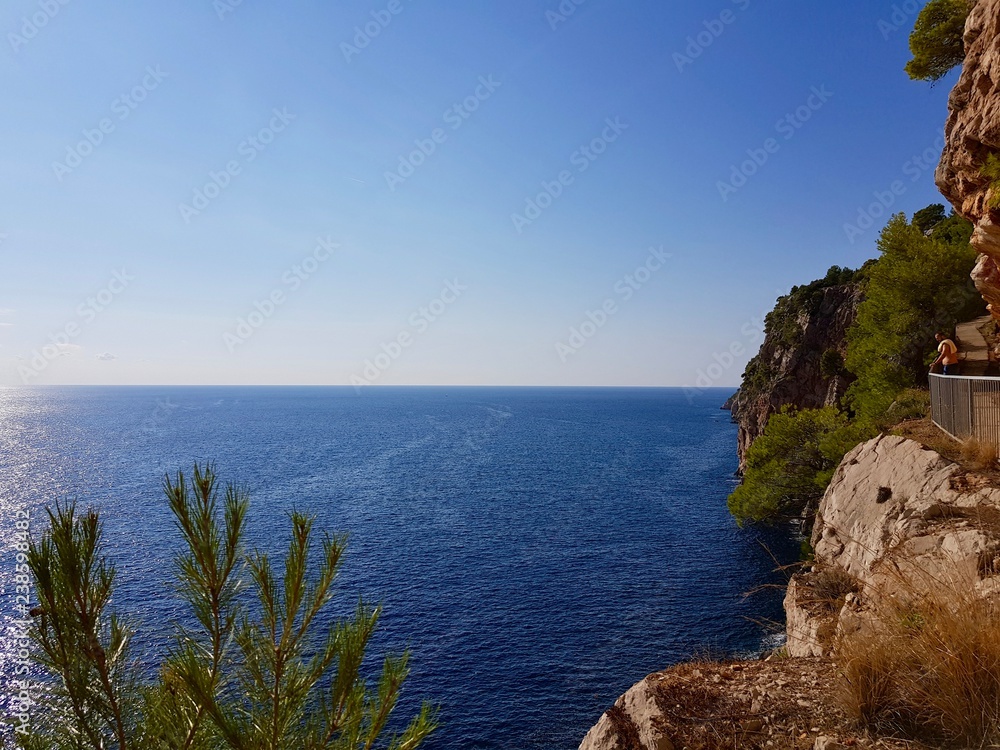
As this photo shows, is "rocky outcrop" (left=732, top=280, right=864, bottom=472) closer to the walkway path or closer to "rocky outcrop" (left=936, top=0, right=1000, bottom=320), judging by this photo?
the walkway path

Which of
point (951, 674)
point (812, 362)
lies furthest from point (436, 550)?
point (812, 362)

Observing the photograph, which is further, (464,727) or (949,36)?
(464,727)

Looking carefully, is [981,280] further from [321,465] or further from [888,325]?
[321,465]

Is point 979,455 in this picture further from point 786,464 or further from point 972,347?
point 786,464

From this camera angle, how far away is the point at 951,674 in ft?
15.5

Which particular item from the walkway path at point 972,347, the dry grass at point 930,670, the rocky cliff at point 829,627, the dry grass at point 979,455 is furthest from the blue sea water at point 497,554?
the walkway path at point 972,347

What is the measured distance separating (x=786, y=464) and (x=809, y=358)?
2576 centimetres

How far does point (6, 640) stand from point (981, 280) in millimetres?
40808

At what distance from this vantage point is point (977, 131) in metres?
11.6

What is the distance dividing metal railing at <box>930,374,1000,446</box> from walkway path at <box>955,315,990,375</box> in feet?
16.5

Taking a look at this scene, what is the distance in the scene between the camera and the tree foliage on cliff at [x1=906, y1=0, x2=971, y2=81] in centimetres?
1520

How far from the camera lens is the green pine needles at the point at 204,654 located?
4.10 m

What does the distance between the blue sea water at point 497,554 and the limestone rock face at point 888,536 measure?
5.57ft

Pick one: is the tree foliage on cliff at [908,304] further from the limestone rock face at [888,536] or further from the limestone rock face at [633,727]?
the limestone rock face at [633,727]
